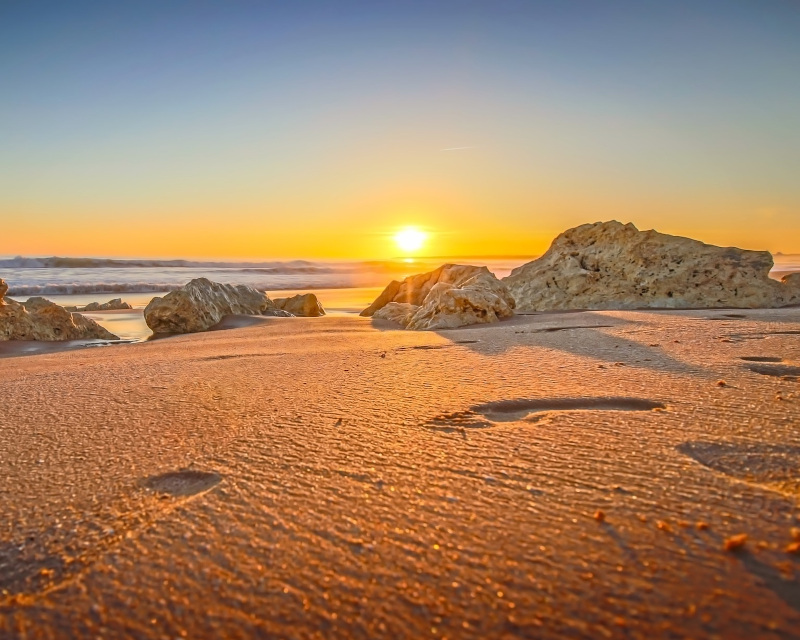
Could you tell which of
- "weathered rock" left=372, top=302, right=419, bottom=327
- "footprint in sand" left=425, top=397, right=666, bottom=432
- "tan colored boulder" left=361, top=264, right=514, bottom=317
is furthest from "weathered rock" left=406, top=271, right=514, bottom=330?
"footprint in sand" left=425, top=397, right=666, bottom=432

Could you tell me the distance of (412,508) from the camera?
108 cm

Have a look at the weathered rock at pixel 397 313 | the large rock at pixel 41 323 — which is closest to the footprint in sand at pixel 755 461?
the weathered rock at pixel 397 313

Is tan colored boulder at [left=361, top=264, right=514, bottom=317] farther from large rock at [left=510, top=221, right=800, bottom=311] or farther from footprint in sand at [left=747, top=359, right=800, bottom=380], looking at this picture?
footprint in sand at [left=747, top=359, right=800, bottom=380]

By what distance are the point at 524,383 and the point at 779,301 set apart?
6.00 meters

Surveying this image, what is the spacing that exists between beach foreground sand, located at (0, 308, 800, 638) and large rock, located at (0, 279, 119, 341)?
4226mm

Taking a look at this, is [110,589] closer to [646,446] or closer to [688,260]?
[646,446]

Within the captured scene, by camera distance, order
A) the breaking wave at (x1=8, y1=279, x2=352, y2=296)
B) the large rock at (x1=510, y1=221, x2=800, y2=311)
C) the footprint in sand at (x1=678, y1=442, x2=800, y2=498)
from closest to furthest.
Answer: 1. the footprint in sand at (x1=678, y1=442, x2=800, y2=498)
2. the large rock at (x1=510, y1=221, x2=800, y2=311)
3. the breaking wave at (x1=8, y1=279, x2=352, y2=296)

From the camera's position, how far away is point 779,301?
643 cm

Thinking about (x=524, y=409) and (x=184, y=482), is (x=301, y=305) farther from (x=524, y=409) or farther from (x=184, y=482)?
(x=184, y=482)

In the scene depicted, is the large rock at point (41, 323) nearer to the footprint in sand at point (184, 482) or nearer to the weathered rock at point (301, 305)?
the weathered rock at point (301, 305)

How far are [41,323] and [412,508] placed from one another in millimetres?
6273

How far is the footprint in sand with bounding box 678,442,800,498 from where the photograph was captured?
44.4 inches

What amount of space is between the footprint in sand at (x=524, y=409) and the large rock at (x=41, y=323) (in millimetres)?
5763

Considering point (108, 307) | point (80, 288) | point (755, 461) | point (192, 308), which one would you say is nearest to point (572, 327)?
point (755, 461)
